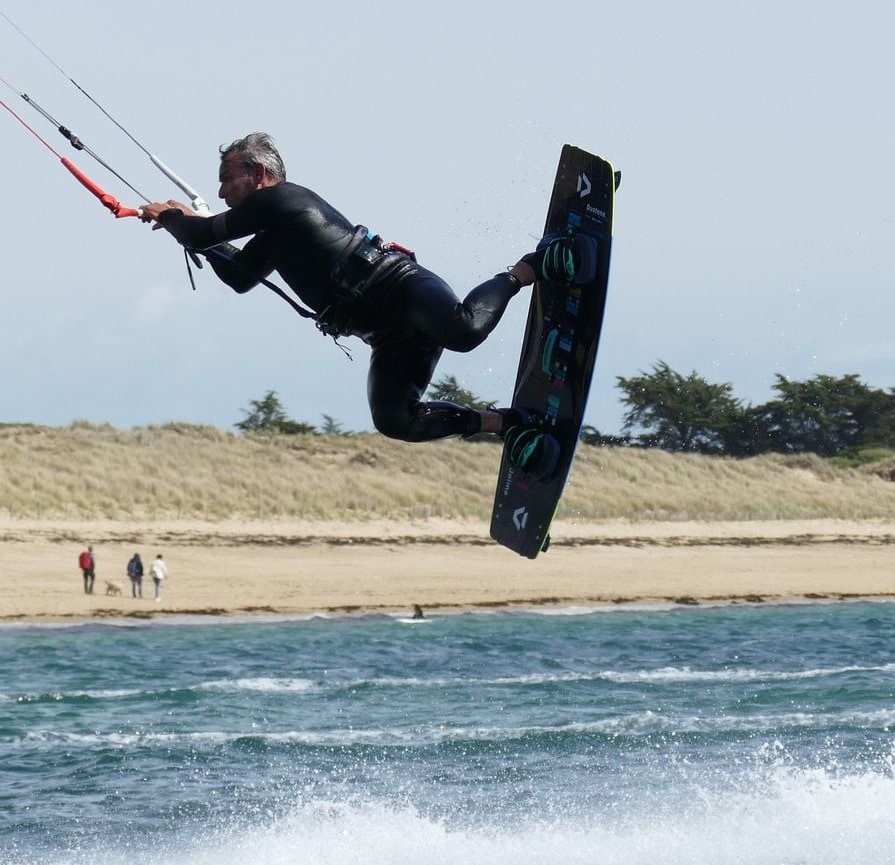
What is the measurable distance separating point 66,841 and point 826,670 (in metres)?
11.7

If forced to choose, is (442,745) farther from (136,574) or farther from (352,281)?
(136,574)

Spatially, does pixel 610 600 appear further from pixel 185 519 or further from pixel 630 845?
pixel 630 845

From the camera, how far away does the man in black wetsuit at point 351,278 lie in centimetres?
718

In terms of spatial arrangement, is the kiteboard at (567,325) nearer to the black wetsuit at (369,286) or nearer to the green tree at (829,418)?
the black wetsuit at (369,286)

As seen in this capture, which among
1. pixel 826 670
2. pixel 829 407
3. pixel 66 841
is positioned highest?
pixel 829 407

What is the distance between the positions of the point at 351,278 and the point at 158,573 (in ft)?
61.8

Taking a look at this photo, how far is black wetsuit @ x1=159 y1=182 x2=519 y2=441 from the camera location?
7172 millimetres

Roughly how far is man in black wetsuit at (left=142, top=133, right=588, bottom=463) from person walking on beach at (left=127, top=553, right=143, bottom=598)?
1833 cm

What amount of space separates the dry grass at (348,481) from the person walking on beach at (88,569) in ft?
14.4

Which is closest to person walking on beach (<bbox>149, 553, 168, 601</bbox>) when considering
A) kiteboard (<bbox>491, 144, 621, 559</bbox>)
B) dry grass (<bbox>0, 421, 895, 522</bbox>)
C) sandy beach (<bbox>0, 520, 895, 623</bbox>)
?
sandy beach (<bbox>0, 520, 895, 623</bbox>)

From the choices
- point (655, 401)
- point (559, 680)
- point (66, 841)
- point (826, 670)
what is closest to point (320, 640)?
point (559, 680)

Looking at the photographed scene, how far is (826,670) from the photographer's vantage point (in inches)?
792

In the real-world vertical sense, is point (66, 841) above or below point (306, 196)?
below

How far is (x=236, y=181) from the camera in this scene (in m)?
7.23
